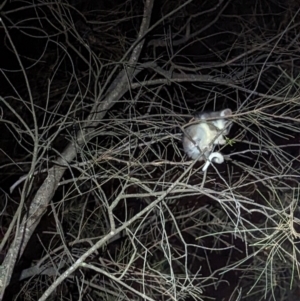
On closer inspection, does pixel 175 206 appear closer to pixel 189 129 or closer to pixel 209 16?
pixel 189 129

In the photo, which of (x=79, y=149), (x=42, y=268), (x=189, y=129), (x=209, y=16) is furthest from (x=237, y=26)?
(x=42, y=268)

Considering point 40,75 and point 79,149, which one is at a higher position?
point 79,149

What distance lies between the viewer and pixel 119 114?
228cm

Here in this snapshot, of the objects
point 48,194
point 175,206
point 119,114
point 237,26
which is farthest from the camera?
point 175,206

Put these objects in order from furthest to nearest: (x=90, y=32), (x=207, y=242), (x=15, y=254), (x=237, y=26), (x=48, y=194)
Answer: (x=207, y=242) < (x=237, y=26) < (x=90, y=32) < (x=48, y=194) < (x=15, y=254)

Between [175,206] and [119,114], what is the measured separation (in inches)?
35.3

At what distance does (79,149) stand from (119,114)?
403 millimetres

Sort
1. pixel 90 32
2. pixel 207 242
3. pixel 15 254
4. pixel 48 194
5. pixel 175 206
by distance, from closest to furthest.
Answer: pixel 15 254, pixel 48 194, pixel 90 32, pixel 175 206, pixel 207 242

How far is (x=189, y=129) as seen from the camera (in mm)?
2363

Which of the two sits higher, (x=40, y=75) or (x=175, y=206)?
(x=40, y=75)

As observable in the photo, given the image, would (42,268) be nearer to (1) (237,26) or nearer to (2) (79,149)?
(2) (79,149)

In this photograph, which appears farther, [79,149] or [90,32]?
[90,32]

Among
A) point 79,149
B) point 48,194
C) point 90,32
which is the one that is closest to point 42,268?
point 48,194

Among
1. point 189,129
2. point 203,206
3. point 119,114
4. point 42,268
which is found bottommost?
point 203,206
